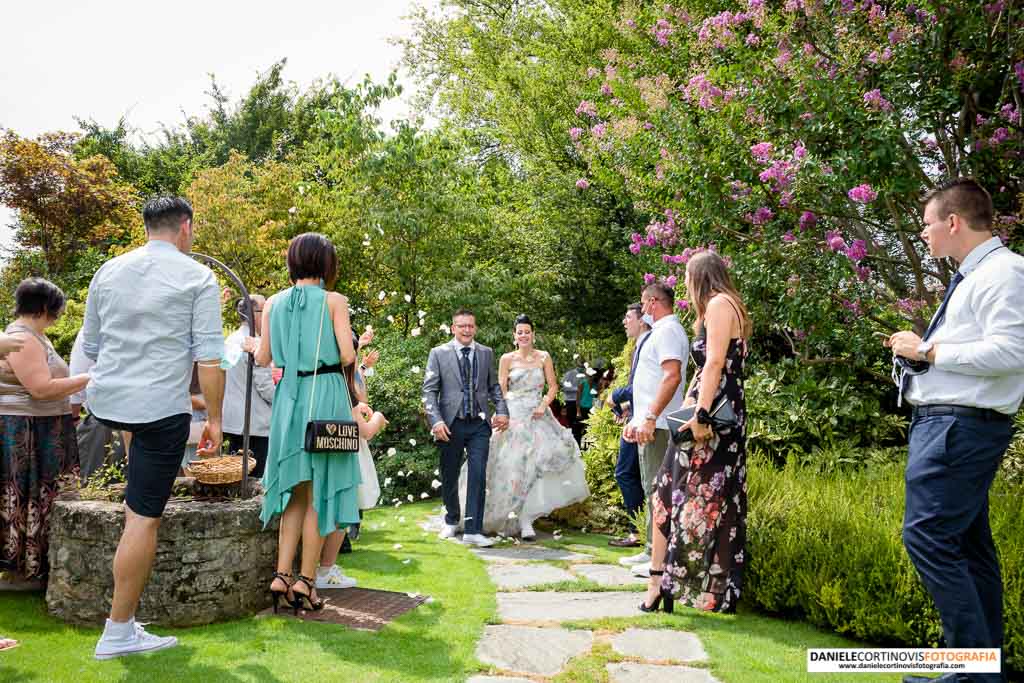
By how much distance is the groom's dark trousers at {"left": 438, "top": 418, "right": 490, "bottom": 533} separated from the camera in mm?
7176

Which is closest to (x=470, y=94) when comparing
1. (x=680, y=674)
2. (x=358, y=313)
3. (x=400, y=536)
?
(x=358, y=313)

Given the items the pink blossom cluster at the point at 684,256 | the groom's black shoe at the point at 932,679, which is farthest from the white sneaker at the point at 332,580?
the pink blossom cluster at the point at 684,256

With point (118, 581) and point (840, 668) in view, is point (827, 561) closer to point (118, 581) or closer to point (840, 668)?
point (840, 668)

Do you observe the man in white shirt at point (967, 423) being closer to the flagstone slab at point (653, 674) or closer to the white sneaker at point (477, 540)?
the flagstone slab at point (653, 674)

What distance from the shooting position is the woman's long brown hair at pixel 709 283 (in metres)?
4.68

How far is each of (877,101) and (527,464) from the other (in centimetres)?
428

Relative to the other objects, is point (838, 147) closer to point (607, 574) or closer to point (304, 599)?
point (607, 574)

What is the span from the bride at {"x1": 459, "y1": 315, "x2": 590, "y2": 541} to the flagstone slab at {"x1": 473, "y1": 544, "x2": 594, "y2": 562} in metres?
0.45

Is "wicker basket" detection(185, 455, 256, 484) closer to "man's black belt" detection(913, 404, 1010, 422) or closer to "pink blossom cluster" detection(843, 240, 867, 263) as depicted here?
"man's black belt" detection(913, 404, 1010, 422)

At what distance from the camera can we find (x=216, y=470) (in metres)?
4.68

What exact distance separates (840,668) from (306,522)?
286cm

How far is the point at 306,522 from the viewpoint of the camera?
14.5ft

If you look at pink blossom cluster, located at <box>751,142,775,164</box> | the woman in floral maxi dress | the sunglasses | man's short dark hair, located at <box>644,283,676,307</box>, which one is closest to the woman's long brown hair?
the woman in floral maxi dress

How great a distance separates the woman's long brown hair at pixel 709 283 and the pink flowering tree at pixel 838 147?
6.16 feet
